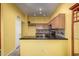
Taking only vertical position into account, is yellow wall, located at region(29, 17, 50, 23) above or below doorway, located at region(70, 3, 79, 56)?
above

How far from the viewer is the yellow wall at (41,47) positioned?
437 cm

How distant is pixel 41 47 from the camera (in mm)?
4434

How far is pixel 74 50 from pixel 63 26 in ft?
4.72

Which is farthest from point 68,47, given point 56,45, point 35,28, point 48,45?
point 35,28

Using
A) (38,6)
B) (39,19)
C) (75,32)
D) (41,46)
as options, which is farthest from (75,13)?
(39,19)

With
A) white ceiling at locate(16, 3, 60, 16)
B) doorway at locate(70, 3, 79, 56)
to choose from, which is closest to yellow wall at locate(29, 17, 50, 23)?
white ceiling at locate(16, 3, 60, 16)

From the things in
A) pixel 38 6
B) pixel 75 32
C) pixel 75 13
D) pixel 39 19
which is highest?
pixel 38 6

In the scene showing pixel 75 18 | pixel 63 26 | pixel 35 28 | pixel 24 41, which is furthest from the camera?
pixel 35 28

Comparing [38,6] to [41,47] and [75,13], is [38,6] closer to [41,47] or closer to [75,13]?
[41,47]

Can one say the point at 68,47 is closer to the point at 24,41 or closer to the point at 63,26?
the point at 63,26

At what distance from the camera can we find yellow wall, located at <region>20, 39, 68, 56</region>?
437cm

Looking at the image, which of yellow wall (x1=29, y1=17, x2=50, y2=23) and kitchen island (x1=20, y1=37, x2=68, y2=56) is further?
yellow wall (x1=29, y1=17, x2=50, y2=23)

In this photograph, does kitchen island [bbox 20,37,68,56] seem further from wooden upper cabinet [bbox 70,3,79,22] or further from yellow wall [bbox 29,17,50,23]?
yellow wall [bbox 29,17,50,23]

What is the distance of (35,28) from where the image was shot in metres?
10.9
